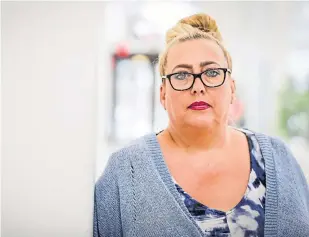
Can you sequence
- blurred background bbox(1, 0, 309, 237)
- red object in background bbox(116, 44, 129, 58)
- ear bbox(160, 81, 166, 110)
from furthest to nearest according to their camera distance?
1. red object in background bbox(116, 44, 129, 58)
2. ear bbox(160, 81, 166, 110)
3. blurred background bbox(1, 0, 309, 237)

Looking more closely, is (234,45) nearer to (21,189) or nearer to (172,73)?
(172,73)

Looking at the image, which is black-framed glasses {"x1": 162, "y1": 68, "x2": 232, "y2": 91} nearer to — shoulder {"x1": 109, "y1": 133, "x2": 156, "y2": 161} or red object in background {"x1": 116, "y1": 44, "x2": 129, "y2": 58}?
shoulder {"x1": 109, "y1": 133, "x2": 156, "y2": 161}

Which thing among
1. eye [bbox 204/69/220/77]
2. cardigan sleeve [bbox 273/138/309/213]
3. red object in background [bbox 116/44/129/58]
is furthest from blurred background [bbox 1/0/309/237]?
red object in background [bbox 116/44/129/58]

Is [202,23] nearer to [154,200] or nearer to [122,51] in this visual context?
[154,200]

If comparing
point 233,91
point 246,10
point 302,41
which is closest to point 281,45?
point 302,41

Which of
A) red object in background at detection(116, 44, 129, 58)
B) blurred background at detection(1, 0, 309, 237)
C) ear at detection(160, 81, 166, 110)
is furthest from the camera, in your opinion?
red object in background at detection(116, 44, 129, 58)

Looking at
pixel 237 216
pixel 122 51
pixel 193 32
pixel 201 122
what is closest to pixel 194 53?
pixel 193 32

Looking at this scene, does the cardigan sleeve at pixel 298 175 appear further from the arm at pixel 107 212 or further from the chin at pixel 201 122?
the arm at pixel 107 212

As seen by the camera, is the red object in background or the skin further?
the red object in background

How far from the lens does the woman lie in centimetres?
82

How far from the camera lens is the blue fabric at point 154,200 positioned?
809 millimetres

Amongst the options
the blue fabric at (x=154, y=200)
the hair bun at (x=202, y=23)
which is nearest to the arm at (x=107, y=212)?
the blue fabric at (x=154, y=200)

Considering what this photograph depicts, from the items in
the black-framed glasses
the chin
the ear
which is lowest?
the chin

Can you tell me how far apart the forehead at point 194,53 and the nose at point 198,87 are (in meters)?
0.04
